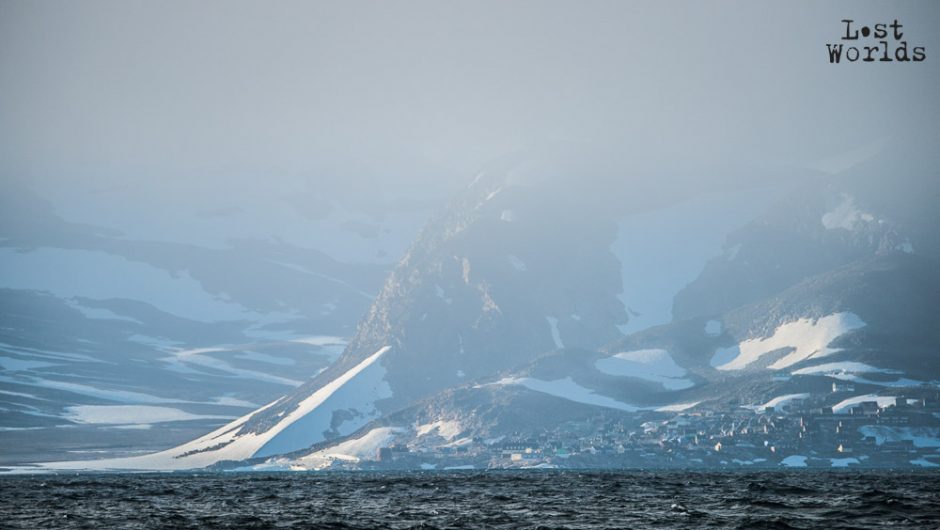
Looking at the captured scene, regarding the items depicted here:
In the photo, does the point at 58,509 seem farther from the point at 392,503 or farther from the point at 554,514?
the point at 554,514

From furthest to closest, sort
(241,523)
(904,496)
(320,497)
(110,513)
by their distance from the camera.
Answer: (320,497)
(904,496)
(110,513)
(241,523)

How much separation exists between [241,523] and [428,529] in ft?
70.9

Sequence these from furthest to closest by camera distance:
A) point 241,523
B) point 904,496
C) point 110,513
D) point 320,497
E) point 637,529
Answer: point 320,497
point 904,496
point 110,513
point 241,523
point 637,529

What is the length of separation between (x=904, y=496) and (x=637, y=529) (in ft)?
191

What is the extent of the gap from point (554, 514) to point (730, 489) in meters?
60.7

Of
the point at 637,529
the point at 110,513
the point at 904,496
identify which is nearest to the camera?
the point at 637,529

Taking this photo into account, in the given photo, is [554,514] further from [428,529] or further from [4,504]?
[4,504]

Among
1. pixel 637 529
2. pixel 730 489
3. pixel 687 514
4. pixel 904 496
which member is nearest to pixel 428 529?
pixel 637 529

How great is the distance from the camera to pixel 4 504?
576 ft

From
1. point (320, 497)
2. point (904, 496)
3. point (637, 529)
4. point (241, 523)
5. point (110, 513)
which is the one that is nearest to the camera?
point (637, 529)

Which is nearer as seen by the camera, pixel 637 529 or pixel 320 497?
pixel 637 529

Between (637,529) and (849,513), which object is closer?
(637,529)

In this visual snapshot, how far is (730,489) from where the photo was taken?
647ft

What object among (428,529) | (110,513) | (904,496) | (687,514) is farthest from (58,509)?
(904,496)
